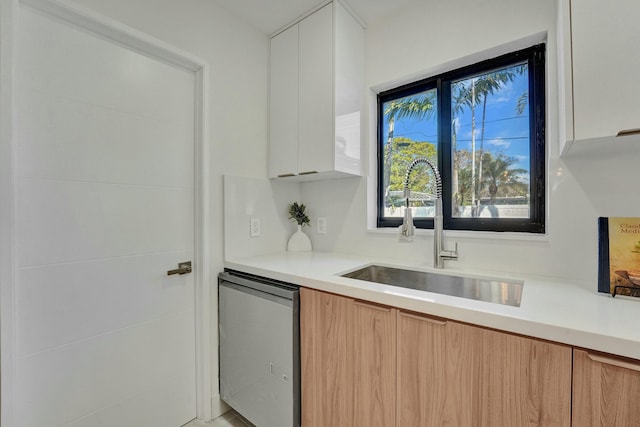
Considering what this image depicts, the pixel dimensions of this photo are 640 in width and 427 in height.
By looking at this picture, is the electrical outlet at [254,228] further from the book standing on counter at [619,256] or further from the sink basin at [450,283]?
the book standing on counter at [619,256]

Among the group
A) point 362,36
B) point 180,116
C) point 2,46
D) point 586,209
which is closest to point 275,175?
point 180,116

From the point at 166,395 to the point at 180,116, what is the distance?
5.15ft

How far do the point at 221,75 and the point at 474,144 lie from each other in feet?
5.22

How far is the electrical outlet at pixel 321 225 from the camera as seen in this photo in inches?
80.9

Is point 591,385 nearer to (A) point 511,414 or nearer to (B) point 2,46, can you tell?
(A) point 511,414

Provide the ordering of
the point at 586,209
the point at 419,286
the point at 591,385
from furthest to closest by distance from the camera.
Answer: the point at 419,286 < the point at 586,209 < the point at 591,385

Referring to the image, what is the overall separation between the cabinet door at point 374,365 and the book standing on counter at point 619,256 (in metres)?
0.79

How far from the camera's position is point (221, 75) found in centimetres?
171

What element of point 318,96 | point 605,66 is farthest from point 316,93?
point 605,66

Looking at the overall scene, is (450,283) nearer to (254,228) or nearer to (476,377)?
(476,377)

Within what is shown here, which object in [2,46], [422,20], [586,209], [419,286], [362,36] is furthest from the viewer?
[362,36]

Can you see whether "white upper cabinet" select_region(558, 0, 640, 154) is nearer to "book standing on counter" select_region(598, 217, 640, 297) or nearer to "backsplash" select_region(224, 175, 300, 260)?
"book standing on counter" select_region(598, 217, 640, 297)

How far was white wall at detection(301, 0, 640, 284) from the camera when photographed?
45.7 inches

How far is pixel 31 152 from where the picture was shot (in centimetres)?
112
